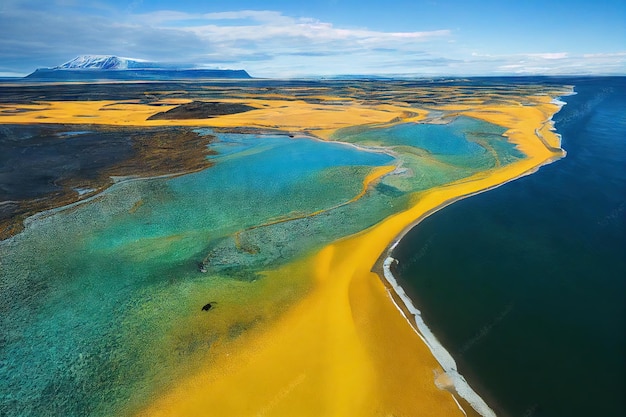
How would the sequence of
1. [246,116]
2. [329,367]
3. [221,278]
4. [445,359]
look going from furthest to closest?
1. [246,116]
2. [221,278]
3. [445,359]
4. [329,367]

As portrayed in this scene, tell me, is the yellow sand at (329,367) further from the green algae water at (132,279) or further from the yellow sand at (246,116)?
the yellow sand at (246,116)

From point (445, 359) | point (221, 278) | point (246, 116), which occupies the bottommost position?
point (445, 359)

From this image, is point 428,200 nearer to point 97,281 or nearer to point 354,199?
point 354,199

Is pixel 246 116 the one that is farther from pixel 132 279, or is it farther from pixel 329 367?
pixel 329 367

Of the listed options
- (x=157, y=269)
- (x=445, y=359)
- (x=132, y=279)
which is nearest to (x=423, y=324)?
(x=445, y=359)

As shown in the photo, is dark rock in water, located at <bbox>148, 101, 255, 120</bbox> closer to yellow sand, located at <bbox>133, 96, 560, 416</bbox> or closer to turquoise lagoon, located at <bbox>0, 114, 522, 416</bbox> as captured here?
turquoise lagoon, located at <bbox>0, 114, 522, 416</bbox>
